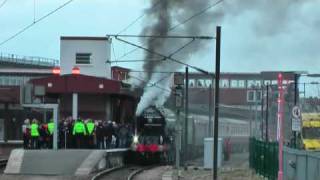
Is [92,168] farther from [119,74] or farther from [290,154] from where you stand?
[119,74]

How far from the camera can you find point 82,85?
1658 inches

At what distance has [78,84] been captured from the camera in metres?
41.9

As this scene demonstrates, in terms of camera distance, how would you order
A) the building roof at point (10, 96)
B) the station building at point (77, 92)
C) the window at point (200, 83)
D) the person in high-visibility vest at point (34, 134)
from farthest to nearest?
1. the window at point (200, 83)
2. the building roof at point (10, 96)
3. the station building at point (77, 92)
4. the person in high-visibility vest at point (34, 134)

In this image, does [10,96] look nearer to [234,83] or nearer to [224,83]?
[234,83]

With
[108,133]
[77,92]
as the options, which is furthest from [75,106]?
[108,133]

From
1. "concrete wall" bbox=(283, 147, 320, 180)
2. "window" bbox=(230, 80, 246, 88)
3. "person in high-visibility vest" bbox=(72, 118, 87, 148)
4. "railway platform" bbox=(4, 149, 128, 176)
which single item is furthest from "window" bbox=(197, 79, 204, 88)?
"concrete wall" bbox=(283, 147, 320, 180)

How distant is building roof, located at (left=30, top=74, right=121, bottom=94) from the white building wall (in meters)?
15.8

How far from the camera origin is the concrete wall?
1803cm

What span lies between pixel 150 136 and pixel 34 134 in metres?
9.04

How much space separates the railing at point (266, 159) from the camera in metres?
24.7

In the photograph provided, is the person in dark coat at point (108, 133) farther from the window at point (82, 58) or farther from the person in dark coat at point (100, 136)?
the window at point (82, 58)

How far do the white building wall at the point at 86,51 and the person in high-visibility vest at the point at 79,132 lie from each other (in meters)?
25.5

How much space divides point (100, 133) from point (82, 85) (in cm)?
831

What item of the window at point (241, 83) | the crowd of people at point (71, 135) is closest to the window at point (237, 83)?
the window at point (241, 83)
